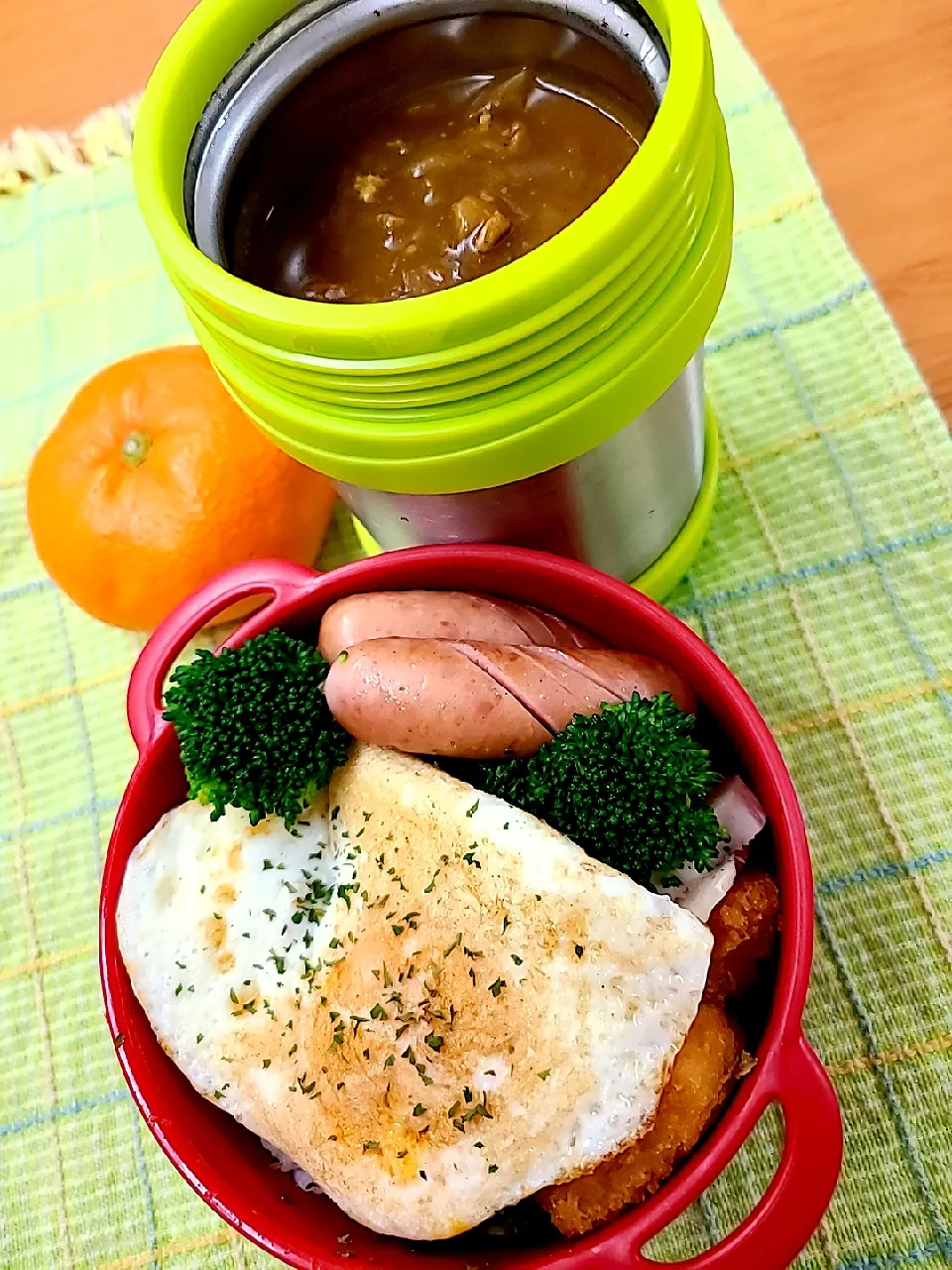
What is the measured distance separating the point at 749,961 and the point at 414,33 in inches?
21.9

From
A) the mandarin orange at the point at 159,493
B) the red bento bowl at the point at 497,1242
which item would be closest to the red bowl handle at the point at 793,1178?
the red bento bowl at the point at 497,1242

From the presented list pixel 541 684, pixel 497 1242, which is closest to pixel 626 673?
pixel 541 684

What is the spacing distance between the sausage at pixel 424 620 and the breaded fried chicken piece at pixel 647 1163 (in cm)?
24

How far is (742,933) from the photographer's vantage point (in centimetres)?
56

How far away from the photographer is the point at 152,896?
1.93 ft

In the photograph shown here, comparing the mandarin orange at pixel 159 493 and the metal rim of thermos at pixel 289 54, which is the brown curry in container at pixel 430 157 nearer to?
the metal rim of thermos at pixel 289 54

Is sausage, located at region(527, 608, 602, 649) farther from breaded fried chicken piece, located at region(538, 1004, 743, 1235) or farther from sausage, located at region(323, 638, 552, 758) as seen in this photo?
breaded fried chicken piece, located at region(538, 1004, 743, 1235)

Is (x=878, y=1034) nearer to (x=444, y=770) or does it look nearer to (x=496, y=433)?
(x=444, y=770)

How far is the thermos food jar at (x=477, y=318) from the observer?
461 mm

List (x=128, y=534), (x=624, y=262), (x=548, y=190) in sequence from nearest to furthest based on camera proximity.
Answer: (x=624, y=262), (x=548, y=190), (x=128, y=534)

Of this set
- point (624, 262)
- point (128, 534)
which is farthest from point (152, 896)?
point (624, 262)

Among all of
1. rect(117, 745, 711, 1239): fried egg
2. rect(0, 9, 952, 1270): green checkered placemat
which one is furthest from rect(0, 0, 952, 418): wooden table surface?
rect(117, 745, 711, 1239): fried egg

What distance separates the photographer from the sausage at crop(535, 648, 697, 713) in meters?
0.59

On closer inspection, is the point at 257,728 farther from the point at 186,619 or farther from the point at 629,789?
the point at 629,789
